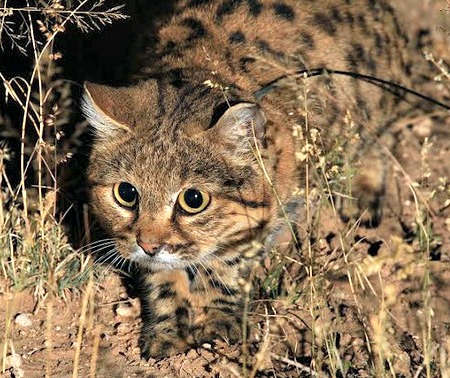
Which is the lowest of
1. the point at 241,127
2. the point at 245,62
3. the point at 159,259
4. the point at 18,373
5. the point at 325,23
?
the point at 18,373

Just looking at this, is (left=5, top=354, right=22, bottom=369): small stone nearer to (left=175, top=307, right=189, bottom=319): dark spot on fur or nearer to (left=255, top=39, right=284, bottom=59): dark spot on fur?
(left=175, top=307, right=189, bottom=319): dark spot on fur

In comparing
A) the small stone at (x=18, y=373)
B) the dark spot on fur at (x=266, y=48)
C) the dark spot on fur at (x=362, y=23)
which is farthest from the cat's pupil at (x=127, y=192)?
the dark spot on fur at (x=362, y=23)

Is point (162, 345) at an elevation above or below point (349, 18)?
below

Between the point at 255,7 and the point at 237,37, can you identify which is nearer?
the point at 237,37

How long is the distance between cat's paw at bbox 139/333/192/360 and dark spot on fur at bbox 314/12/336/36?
2107 mm

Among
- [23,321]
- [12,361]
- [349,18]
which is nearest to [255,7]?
[349,18]

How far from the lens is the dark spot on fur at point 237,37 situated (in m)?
5.43

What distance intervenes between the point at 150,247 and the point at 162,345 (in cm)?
73

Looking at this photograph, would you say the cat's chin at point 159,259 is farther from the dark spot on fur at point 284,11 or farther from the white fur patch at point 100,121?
the dark spot on fur at point 284,11

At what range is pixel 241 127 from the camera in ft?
15.3

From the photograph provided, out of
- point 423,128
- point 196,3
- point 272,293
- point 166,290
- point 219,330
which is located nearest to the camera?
point 219,330

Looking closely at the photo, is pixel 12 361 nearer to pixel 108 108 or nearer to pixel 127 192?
pixel 127 192

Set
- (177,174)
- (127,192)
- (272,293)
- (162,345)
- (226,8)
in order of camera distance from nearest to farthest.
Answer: (177,174) < (127,192) < (162,345) < (272,293) < (226,8)

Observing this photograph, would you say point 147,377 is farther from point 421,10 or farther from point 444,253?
point 421,10
